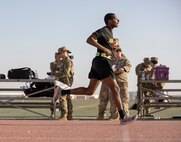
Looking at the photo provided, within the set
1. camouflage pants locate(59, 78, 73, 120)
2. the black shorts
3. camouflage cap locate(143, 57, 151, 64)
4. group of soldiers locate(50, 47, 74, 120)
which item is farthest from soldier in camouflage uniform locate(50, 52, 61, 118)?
the black shorts

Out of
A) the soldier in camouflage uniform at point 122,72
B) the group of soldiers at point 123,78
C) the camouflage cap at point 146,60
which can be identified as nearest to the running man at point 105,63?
the group of soldiers at point 123,78

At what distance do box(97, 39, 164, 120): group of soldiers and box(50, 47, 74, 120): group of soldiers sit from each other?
0.91 meters

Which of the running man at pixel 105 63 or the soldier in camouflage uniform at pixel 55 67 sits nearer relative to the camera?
the running man at pixel 105 63

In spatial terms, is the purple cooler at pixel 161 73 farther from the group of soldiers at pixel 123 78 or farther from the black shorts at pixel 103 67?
the black shorts at pixel 103 67

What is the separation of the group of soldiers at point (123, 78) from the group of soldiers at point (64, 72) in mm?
905

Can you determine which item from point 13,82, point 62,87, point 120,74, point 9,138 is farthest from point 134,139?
point 13,82

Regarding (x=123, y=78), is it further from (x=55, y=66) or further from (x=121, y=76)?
(x=55, y=66)

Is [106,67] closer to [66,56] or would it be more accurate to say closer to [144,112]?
[66,56]

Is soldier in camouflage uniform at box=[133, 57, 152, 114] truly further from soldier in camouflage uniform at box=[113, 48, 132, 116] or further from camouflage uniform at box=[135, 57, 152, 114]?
soldier in camouflage uniform at box=[113, 48, 132, 116]

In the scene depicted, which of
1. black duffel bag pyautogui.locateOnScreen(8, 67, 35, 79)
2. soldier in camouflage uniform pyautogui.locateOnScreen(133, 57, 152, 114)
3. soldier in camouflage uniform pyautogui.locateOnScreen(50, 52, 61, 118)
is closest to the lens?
soldier in camouflage uniform pyautogui.locateOnScreen(50, 52, 61, 118)

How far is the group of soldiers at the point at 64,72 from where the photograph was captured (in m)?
14.9

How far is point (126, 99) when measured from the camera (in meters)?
14.5

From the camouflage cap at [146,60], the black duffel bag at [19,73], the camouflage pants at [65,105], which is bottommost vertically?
the camouflage pants at [65,105]

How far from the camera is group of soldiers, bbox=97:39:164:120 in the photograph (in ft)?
47.0
